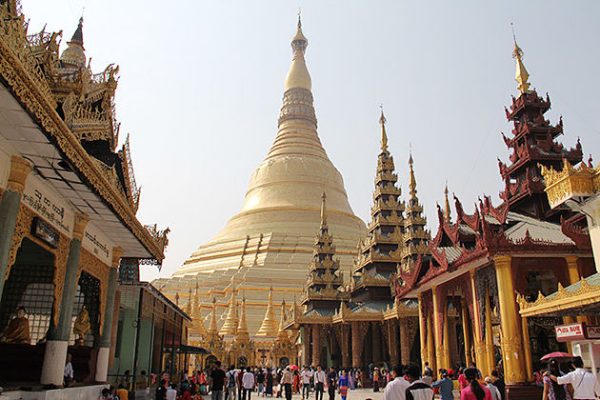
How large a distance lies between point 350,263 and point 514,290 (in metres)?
33.1

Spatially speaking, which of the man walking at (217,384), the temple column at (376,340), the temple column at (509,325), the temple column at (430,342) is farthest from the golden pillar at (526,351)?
the temple column at (376,340)

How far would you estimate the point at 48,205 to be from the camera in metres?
9.48

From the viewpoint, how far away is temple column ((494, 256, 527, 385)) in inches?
497

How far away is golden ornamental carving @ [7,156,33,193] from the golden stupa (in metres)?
29.4

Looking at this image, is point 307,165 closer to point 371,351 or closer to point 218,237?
point 218,237

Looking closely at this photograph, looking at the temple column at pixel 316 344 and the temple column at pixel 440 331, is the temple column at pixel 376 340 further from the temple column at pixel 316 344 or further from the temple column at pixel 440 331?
the temple column at pixel 440 331

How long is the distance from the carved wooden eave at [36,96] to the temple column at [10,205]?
27.5 inches

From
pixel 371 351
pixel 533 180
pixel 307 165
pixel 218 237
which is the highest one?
pixel 307 165

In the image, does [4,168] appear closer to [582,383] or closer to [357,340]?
[582,383]

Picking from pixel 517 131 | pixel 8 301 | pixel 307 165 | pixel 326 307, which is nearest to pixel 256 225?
pixel 307 165

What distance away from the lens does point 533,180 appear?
18312mm

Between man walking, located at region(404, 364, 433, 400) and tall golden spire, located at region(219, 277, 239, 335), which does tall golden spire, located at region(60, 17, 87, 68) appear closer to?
man walking, located at region(404, 364, 433, 400)

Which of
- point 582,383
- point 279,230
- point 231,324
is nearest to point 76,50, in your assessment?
point 582,383

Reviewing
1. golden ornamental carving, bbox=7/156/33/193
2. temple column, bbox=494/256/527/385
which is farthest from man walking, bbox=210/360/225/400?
temple column, bbox=494/256/527/385
